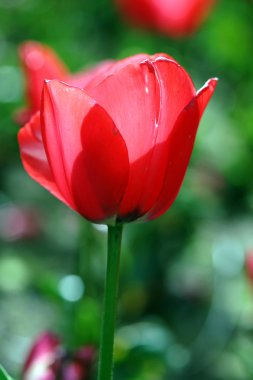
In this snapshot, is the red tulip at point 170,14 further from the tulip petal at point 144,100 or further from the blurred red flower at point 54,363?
the tulip petal at point 144,100

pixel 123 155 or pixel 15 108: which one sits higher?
pixel 123 155

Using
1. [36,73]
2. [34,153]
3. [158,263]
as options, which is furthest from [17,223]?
[34,153]


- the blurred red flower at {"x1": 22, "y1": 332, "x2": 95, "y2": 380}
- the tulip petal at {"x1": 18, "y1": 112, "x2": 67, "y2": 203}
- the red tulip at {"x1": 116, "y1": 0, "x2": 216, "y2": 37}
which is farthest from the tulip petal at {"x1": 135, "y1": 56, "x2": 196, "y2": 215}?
the red tulip at {"x1": 116, "y1": 0, "x2": 216, "y2": 37}

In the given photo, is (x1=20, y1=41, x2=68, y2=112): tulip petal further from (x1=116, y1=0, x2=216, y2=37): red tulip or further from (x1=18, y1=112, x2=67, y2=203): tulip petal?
(x1=116, y1=0, x2=216, y2=37): red tulip

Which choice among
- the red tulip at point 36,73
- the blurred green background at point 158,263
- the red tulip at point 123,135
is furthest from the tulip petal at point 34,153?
the blurred green background at point 158,263

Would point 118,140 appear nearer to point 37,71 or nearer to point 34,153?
point 34,153

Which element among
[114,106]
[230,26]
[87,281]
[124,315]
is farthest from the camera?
[230,26]

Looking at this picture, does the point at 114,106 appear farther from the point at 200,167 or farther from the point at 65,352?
the point at 200,167

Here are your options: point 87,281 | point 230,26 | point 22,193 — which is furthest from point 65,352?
point 230,26
